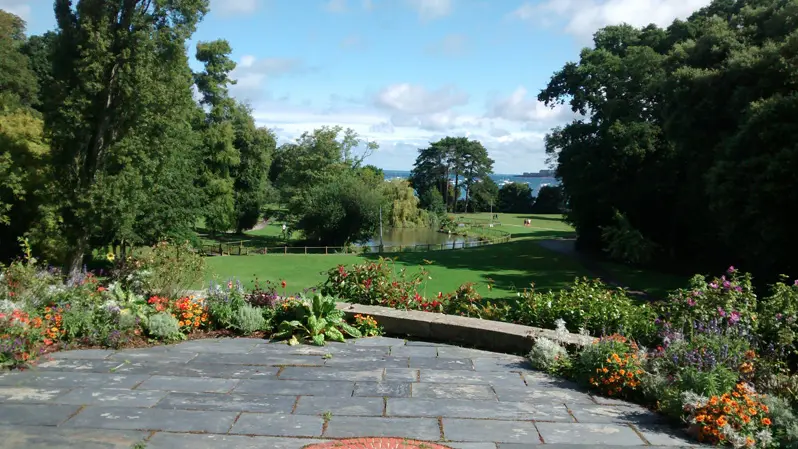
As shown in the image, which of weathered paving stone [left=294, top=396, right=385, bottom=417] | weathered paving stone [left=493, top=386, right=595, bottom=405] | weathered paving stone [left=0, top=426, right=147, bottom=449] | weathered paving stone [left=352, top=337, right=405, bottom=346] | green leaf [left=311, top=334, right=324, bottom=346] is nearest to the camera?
→ weathered paving stone [left=0, top=426, right=147, bottom=449]

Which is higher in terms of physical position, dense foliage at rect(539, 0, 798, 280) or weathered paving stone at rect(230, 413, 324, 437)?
dense foliage at rect(539, 0, 798, 280)

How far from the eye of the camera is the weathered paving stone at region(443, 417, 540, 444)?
12.9 ft

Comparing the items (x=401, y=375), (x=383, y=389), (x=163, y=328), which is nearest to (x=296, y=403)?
(x=383, y=389)

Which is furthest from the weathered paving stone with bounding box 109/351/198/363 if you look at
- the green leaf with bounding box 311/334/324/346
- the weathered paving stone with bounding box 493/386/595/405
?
the weathered paving stone with bounding box 493/386/595/405

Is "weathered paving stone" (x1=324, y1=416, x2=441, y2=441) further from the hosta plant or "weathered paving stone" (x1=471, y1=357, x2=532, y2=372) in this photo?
the hosta plant

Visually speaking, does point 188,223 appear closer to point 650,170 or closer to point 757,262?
point 650,170

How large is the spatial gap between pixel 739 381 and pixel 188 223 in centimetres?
3243

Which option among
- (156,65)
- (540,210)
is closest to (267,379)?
(156,65)

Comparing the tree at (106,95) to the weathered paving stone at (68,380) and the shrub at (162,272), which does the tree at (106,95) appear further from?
the weathered paving stone at (68,380)

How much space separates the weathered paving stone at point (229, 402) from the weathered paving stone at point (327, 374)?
0.54 metres

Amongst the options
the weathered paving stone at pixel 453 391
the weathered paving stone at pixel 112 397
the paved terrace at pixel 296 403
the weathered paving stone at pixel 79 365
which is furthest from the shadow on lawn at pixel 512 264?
the weathered paving stone at pixel 112 397

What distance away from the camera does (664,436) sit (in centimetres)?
410

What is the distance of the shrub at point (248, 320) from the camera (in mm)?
6777

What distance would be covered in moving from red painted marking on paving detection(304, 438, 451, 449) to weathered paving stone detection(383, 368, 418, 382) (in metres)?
1.35
